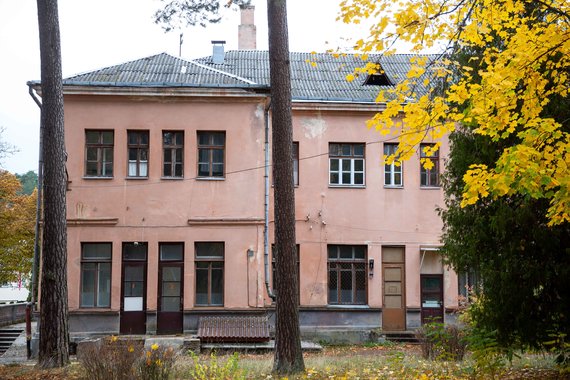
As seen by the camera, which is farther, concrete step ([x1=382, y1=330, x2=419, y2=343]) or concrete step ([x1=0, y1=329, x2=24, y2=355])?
concrete step ([x1=0, y1=329, x2=24, y2=355])

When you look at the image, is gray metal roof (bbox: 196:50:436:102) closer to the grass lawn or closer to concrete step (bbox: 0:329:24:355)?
concrete step (bbox: 0:329:24:355)

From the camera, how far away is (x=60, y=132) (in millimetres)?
13469

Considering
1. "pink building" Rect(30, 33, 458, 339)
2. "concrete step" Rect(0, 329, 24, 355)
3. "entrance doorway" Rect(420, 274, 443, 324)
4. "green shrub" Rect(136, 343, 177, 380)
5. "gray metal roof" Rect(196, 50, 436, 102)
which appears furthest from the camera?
"concrete step" Rect(0, 329, 24, 355)

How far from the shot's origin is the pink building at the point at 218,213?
2220 cm

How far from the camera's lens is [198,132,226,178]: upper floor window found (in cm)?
2278

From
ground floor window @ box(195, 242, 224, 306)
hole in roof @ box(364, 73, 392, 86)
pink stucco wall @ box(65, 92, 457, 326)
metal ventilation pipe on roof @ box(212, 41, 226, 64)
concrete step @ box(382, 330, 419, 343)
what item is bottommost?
concrete step @ box(382, 330, 419, 343)

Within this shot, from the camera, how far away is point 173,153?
22.8 m

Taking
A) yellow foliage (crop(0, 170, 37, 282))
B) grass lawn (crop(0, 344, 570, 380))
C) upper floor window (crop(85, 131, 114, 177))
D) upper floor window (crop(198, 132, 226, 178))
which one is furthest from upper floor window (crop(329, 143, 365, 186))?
yellow foliage (crop(0, 170, 37, 282))

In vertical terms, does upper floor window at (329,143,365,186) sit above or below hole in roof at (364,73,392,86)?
below

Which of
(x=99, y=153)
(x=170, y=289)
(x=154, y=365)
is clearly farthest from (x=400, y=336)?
(x=154, y=365)

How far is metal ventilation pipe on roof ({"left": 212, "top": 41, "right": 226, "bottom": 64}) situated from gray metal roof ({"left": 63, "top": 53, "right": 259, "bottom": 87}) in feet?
8.59

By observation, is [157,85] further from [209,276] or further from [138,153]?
[209,276]

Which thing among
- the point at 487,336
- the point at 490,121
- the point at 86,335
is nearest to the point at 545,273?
the point at 487,336

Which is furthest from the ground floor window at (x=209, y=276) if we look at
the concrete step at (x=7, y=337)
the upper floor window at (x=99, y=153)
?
the concrete step at (x=7, y=337)
